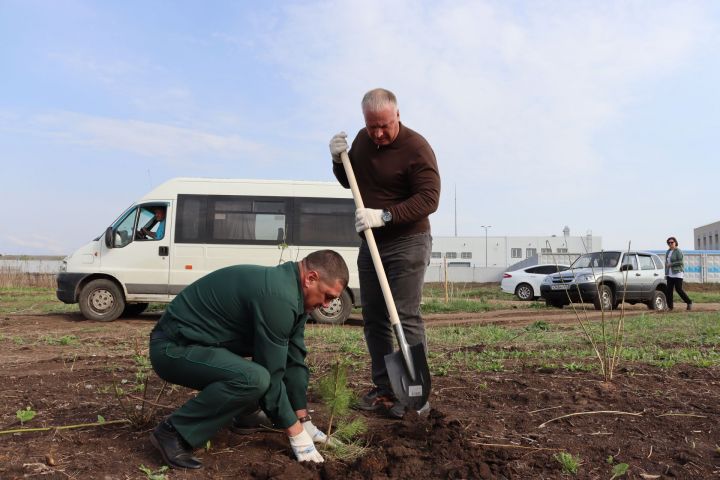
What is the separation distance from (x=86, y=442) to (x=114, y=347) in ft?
14.4

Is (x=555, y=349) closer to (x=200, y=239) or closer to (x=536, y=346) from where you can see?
(x=536, y=346)

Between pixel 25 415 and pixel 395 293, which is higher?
pixel 395 293

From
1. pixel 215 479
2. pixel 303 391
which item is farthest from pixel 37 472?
pixel 303 391

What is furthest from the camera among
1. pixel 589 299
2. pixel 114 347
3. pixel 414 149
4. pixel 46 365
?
pixel 589 299

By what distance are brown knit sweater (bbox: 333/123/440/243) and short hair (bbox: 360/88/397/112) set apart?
28 cm

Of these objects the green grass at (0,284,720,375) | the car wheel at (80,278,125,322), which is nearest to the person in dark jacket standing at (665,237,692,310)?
the green grass at (0,284,720,375)

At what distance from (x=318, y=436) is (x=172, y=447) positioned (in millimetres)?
727

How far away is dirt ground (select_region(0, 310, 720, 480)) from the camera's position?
279 centimetres

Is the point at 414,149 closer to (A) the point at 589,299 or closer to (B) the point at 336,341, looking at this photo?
(B) the point at 336,341

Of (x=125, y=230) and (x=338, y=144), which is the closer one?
(x=338, y=144)

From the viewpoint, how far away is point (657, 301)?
16109 mm

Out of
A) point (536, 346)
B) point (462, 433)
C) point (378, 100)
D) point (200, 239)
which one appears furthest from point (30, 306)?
point (462, 433)

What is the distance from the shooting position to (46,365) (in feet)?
18.3

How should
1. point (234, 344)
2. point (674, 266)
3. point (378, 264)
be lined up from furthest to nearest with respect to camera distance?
point (674, 266) < point (378, 264) < point (234, 344)
